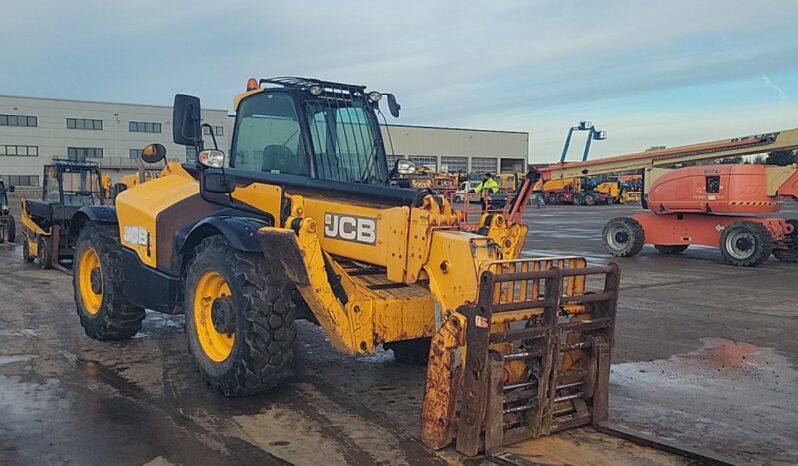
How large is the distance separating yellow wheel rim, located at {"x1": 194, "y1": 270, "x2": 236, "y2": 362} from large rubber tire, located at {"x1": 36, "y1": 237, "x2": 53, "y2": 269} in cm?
970

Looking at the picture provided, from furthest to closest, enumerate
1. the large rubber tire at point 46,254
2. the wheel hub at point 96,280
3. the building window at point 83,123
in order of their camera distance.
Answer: the building window at point 83,123 < the large rubber tire at point 46,254 < the wheel hub at point 96,280

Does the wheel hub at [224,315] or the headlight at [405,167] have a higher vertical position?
the headlight at [405,167]

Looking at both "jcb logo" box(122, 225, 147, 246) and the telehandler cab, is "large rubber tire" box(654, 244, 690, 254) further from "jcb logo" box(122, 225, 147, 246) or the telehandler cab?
"jcb logo" box(122, 225, 147, 246)

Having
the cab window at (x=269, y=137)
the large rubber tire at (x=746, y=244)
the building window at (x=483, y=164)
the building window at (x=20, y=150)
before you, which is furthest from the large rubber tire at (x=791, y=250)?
the building window at (x=483, y=164)

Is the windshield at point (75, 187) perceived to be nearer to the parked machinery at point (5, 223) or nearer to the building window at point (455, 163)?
the parked machinery at point (5, 223)

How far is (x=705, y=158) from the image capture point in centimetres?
1600

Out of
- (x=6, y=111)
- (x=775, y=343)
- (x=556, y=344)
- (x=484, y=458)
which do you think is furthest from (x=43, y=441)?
(x=6, y=111)

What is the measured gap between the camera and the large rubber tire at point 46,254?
1405 cm

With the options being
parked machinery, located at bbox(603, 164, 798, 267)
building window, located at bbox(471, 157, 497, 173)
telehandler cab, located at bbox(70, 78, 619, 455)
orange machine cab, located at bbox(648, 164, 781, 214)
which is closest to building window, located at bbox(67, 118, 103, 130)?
building window, located at bbox(471, 157, 497, 173)

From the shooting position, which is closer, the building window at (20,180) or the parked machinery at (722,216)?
the parked machinery at (722,216)

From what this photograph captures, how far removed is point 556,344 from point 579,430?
2.37 feet

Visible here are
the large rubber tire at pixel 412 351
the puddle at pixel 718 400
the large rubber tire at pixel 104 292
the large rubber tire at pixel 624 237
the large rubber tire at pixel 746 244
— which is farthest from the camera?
the large rubber tire at pixel 624 237

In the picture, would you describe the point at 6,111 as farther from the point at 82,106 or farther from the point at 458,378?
the point at 458,378

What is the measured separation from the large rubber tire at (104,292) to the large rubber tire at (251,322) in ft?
6.97
